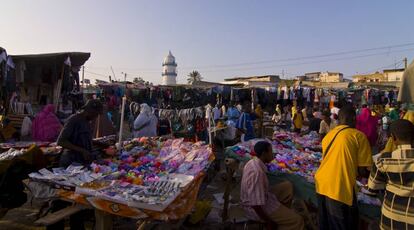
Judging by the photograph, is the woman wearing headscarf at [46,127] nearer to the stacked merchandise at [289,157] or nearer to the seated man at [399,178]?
the stacked merchandise at [289,157]

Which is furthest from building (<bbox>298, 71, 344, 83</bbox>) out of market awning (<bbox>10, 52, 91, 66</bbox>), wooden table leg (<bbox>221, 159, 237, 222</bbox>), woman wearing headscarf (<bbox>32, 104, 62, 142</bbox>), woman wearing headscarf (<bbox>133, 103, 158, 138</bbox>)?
wooden table leg (<bbox>221, 159, 237, 222</bbox>)

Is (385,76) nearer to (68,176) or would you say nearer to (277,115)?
(277,115)

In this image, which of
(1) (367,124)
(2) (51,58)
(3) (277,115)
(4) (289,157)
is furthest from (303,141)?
(3) (277,115)

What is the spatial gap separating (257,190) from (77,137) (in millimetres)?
2277

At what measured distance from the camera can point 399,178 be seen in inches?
112

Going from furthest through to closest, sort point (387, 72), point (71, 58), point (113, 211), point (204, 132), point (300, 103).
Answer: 1. point (387, 72)
2. point (300, 103)
3. point (204, 132)
4. point (71, 58)
5. point (113, 211)

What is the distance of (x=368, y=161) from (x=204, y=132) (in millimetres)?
7824

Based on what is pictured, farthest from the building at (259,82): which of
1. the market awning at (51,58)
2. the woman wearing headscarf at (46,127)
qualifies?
the woman wearing headscarf at (46,127)

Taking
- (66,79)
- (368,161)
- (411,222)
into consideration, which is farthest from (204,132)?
(411,222)

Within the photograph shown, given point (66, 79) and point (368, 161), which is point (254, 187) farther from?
point (66, 79)

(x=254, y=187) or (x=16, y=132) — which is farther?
(x=16, y=132)

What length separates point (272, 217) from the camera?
4.17m

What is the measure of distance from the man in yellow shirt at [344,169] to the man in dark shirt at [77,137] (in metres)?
2.81

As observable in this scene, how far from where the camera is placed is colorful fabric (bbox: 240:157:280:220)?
13.4ft
